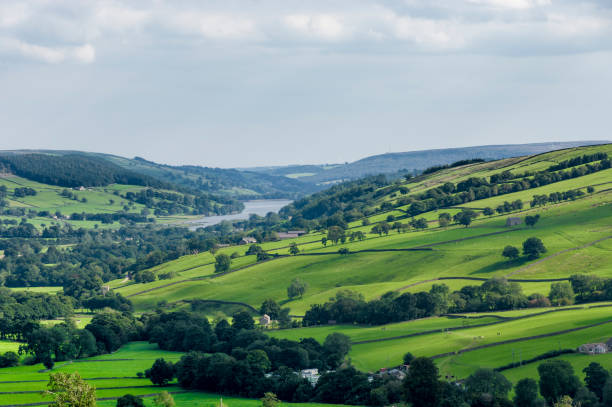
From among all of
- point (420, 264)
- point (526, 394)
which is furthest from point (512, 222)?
point (526, 394)

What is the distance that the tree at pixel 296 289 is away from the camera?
516 ft

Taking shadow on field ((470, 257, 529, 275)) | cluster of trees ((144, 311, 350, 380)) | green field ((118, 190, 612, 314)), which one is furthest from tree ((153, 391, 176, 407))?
shadow on field ((470, 257, 529, 275))

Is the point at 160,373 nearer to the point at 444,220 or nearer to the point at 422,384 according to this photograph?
the point at 422,384

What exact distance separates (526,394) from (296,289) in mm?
84248

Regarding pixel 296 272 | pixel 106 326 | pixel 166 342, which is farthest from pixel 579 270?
pixel 106 326

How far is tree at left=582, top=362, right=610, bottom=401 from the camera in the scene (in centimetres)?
7846

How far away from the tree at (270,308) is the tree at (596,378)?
2844 inches

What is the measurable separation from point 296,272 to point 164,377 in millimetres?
74538

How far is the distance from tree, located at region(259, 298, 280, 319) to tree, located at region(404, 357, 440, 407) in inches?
2477

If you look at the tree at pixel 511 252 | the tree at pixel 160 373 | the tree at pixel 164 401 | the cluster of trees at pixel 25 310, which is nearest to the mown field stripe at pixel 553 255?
the tree at pixel 511 252

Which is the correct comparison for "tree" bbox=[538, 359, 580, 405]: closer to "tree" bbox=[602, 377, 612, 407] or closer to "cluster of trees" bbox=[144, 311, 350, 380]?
"tree" bbox=[602, 377, 612, 407]

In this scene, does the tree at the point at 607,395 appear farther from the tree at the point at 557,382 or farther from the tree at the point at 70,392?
the tree at the point at 70,392

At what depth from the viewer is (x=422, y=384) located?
264 ft

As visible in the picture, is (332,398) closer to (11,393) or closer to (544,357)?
(544,357)
